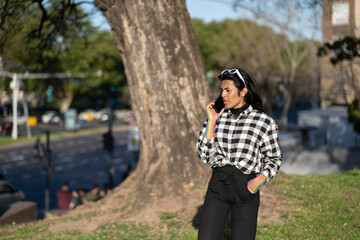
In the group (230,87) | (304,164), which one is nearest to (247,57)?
(304,164)

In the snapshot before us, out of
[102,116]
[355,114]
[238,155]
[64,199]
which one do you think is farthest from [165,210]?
[102,116]

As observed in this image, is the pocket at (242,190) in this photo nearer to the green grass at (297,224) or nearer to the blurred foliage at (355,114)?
the green grass at (297,224)

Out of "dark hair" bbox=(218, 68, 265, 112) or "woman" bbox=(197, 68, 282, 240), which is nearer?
"woman" bbox=(197, 68, 282, 240)

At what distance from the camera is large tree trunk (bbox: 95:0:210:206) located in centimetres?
724

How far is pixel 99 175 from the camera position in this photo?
28.4 m

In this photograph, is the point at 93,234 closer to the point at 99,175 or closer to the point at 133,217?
the point at 133,217

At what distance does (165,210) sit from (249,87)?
3.43 metres

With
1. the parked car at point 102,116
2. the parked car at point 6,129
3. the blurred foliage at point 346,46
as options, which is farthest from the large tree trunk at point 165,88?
the parked car at point 102,116

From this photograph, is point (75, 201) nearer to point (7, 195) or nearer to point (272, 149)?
point (7, 195)

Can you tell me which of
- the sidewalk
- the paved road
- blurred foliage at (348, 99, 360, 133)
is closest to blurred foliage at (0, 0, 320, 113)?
the paved road

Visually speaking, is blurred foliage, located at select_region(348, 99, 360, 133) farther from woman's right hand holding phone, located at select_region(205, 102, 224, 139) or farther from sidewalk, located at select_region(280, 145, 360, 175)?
woman's right hand holding phone, located at select_region(205, 102, 224, 139)

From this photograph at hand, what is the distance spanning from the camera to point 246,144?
3584 mm

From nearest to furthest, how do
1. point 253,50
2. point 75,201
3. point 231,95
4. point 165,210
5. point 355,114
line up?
point 231,95 < point 165,210 < point 75,201 < point 355,114 < point 253,50

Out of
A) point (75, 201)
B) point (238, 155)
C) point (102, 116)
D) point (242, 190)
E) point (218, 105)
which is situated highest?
point (218, 105)
